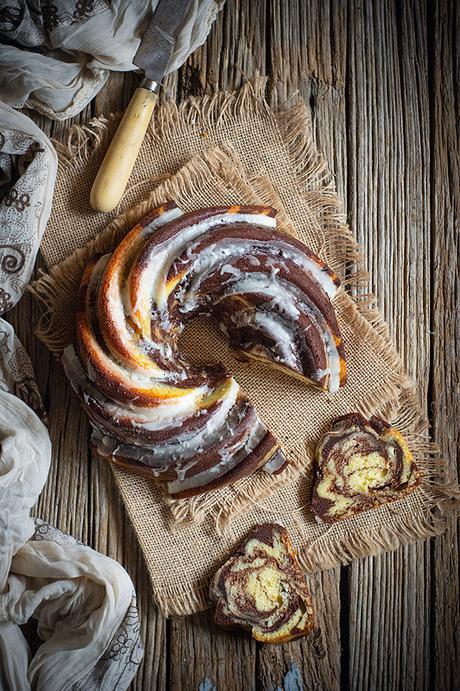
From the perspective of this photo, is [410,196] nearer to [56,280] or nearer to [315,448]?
[315,448]

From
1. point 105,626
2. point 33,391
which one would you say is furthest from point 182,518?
point 33,391

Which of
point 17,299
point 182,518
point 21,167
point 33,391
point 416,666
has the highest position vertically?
point 21,167

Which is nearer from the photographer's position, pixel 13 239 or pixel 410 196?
pixel 13 239

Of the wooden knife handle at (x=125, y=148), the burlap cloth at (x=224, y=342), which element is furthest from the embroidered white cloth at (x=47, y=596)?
the wooden knife handle at (x=125, y=148)

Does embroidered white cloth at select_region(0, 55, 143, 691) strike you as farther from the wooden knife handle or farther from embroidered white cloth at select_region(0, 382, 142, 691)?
the wooden knife handle

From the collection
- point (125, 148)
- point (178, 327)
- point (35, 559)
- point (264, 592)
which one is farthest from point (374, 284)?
point (35, 559)

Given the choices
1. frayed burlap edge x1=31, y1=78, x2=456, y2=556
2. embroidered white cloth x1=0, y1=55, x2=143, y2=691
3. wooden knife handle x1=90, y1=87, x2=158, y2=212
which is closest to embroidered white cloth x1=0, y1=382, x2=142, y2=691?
embroidered white cloth x1=0, y1=55, x2=143, y2=691

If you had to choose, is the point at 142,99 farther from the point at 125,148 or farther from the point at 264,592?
the point at 264,592
